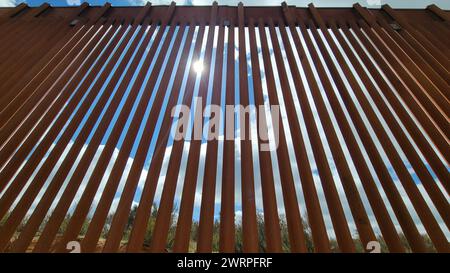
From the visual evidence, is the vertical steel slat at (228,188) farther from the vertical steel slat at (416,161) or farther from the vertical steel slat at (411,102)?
the vertical steel slat at (411,102)

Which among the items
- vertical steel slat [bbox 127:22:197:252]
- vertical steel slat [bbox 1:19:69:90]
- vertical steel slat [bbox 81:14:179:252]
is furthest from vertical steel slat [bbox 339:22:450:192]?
vertical steel slat [bbox 1:19:69:90]

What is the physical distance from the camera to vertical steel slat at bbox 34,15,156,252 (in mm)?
944

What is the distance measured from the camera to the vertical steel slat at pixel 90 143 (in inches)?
37.2

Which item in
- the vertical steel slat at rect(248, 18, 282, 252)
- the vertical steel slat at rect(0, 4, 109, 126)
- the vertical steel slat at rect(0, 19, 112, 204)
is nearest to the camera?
the vertical steel slat at rect(248, 18, 282, 252)

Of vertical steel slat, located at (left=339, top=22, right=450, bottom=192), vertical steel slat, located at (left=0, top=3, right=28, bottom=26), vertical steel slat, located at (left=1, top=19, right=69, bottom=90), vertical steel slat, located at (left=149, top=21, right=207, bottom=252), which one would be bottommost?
vertical steel slat, located at (left=149, top=21, right=207, bottom=252)

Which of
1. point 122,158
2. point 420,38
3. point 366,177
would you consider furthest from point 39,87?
point 420,38

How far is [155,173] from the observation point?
1.07 meters

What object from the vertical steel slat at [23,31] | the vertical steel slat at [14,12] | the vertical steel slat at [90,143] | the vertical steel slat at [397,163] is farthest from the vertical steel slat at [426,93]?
the vertical steel slat at [14,12]

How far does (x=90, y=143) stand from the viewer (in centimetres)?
121

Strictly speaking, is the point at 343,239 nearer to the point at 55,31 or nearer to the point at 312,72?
the point at 312,72

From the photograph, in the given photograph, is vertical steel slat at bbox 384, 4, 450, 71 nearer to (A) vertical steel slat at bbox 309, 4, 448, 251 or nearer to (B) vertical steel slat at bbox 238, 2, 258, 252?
(A) vertical steel slat at bbox 309, 4, 448, 251
